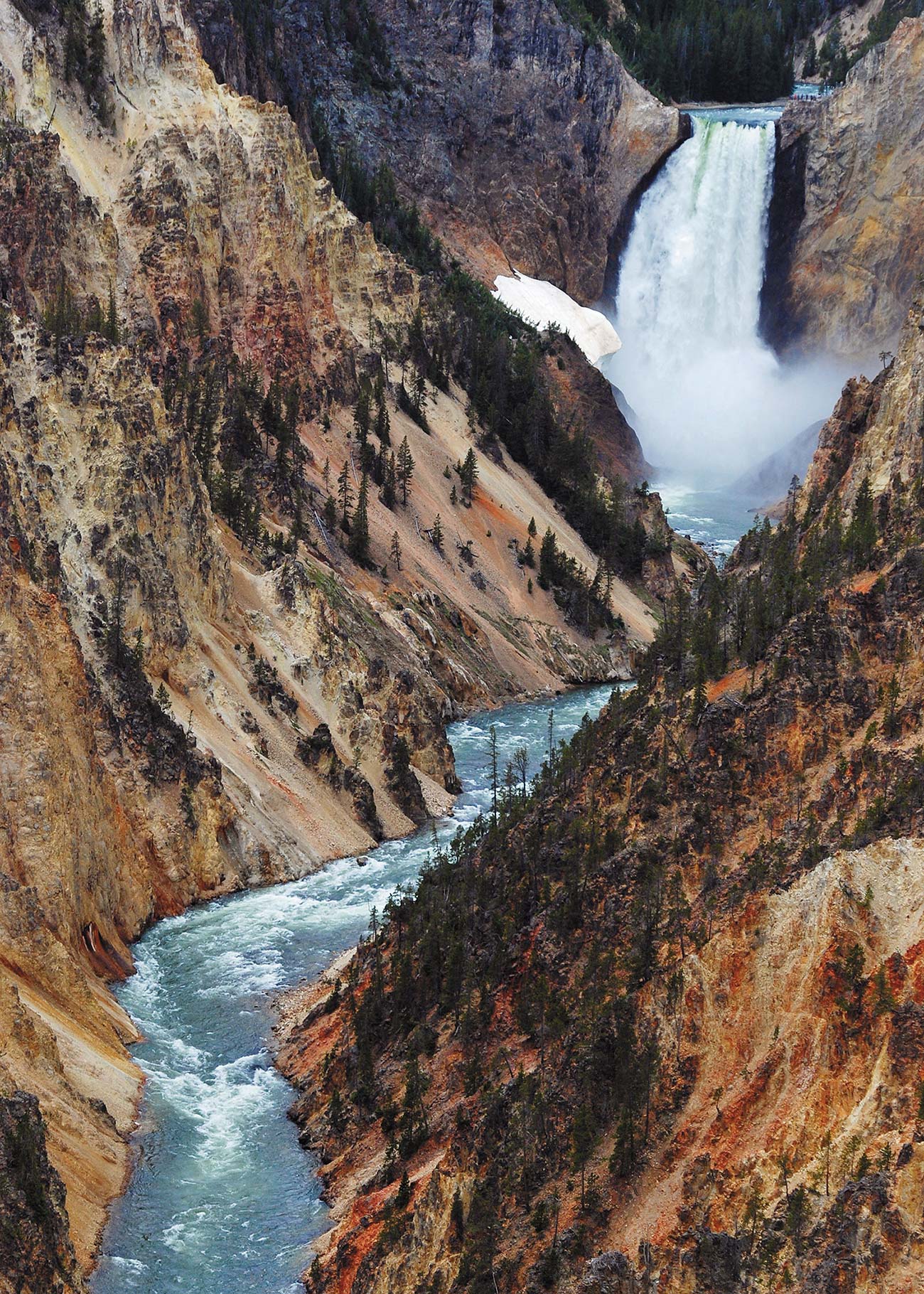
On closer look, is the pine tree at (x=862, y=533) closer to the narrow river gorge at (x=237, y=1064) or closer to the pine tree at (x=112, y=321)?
the narrow river gorge at (x=237, y=1064)

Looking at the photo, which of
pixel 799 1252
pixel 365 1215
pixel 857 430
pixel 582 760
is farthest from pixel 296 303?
pixel 799 1252

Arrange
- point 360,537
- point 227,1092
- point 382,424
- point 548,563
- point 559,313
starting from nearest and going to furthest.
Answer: point 227,1092, point 360,537, point 382,424, point 548,563, point 559,313

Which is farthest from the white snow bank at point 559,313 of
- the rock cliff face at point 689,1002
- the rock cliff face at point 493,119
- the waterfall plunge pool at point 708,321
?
the rock cliff face at point 689,1002

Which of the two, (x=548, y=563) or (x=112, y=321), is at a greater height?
(x=112, y=321)

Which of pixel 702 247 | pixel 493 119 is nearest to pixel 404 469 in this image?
pixel 493 119

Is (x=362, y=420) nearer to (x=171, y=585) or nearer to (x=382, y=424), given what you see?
(x=382, y=424)

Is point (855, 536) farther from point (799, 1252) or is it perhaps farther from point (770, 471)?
point (770, 471)

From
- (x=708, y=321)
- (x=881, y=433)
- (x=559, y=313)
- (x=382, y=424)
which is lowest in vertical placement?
(x=881, y=433)
